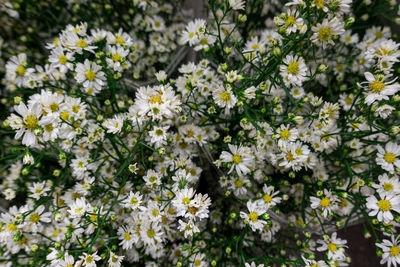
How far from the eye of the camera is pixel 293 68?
889 mm

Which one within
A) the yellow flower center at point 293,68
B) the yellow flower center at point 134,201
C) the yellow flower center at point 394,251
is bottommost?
the yellow flower center at point 394,251

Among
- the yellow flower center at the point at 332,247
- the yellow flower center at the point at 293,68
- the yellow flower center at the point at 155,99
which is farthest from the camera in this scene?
the yellow flower center at the point at 332,247

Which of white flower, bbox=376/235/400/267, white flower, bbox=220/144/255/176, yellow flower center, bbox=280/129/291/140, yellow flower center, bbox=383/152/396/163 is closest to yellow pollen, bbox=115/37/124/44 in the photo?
white flower, bbox=220/144/255/176

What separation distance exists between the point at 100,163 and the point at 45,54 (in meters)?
0.86

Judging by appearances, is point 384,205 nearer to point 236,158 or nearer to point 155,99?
point 236,158

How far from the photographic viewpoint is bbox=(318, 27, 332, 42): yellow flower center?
82cm

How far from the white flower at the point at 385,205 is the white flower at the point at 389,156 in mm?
94

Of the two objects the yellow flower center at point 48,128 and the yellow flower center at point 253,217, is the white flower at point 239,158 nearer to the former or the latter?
the yellow flower center at point 253,217

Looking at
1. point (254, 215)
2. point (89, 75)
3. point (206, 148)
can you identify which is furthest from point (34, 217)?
point (254, 215)

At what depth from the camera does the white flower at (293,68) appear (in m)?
0.88

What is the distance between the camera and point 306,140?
0.95 meters

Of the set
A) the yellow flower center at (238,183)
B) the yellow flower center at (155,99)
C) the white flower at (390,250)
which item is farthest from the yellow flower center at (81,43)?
the white flower at (390,250)

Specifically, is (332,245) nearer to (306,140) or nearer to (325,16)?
(306,140)

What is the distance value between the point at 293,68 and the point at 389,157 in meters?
0.43
